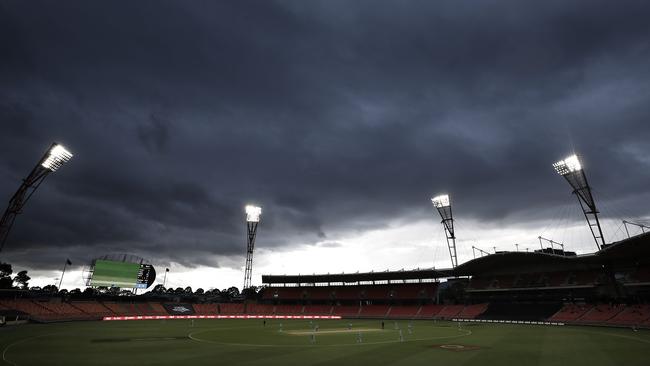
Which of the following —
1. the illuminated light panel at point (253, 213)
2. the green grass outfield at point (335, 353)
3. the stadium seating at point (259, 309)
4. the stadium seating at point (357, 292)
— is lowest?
the green grass outfield at point (335, 353)

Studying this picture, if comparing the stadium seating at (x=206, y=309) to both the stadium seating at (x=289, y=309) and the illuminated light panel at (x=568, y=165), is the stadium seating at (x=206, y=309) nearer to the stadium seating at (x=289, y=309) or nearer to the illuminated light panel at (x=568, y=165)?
the stadium seating at (x=289, y=309)

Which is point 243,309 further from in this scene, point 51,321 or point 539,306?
point 539,306

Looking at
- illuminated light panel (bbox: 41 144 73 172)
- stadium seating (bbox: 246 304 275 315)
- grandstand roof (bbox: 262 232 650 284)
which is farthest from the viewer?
stadium seating (bbox: 246 304 275 315)

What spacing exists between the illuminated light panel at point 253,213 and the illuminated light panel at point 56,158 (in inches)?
2187

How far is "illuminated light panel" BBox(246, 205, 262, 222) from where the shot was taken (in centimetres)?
10388

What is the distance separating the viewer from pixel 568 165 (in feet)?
211

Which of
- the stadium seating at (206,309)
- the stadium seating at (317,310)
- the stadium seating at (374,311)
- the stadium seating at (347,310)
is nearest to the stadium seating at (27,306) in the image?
the stadium seating at (206,309)

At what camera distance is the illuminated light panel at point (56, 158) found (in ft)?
169

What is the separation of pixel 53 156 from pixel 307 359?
50.0m

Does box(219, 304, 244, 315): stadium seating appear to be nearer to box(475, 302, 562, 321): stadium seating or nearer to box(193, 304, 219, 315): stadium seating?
box(193, 304, 219, 315): stadium seating

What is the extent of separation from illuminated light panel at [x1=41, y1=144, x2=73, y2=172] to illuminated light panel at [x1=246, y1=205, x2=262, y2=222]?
55.5m

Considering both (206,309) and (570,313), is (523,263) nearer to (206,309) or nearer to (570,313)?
(570,313)

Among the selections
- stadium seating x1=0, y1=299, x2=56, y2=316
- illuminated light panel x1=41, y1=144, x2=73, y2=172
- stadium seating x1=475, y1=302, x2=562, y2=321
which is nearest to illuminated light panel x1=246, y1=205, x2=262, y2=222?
stadium seating x1=0, y1=299, x2=56, y2=316

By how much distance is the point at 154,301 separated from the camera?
111812mm
